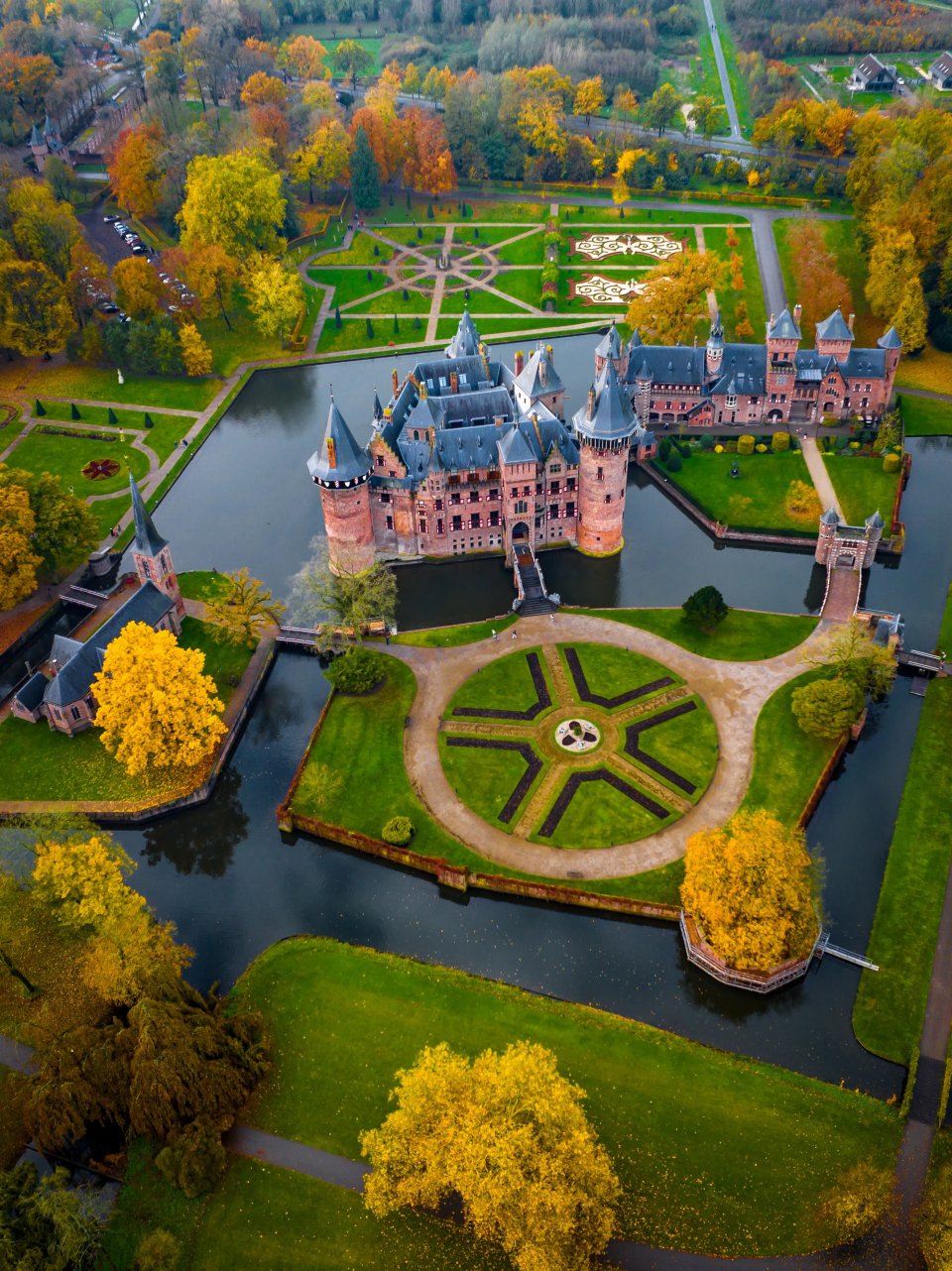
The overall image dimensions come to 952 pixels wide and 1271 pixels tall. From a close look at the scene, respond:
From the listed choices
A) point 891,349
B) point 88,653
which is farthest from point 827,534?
point 88,653

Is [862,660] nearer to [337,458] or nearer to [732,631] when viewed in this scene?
[732,631]

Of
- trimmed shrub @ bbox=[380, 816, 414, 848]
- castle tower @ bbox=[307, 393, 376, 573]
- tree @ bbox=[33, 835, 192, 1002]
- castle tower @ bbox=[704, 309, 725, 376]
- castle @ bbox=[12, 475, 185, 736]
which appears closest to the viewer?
tree @ bbox=[33, 835, 192, 1002]

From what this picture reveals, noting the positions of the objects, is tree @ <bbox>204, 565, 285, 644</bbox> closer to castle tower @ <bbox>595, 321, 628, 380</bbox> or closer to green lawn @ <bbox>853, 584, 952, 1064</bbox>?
castle tower @ <bbox>595, 321, 628, 380</bbox>

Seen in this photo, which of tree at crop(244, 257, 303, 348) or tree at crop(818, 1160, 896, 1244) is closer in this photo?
tree at crop(818, 1160, 896, 1244)

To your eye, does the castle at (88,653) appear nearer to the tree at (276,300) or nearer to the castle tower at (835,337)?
the tree at (276,300)

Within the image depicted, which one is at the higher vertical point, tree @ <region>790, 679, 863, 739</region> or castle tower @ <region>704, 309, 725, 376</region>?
castle tower @ <region>704, 309, 725, 376</region>

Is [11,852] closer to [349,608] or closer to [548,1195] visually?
[349,608]

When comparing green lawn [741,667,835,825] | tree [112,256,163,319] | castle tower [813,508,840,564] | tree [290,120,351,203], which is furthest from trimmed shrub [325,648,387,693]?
tree [290,120,351,203]

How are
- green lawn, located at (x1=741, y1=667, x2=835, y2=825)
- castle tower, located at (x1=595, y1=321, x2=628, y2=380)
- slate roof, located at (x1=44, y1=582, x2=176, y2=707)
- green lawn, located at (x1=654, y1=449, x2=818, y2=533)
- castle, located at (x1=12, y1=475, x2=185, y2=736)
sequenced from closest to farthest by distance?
1. green lawn, located at (x1=741, y1=667, x2=835, y2=825)
2. slate roof, located at (x1=44, y1=582, x2=176, y2=707)
3. castle, located at (x1=12, y1=475, x2=185, y2=736)
4. green lawn, located at (x1=654, y1=449, x2=818, y2=533)
5. castle tower, located at (x1=595, y1=321, x2=628, y2=380)
